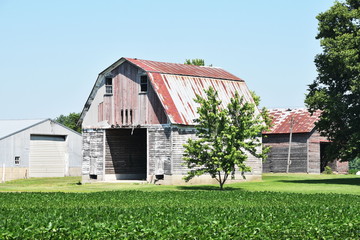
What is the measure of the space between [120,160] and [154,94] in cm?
791

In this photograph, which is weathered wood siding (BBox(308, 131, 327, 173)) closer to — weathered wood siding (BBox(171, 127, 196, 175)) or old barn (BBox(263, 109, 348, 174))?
old barn (BBox(263, 109, 348, 174))

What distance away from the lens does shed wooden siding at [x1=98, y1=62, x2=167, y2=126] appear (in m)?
55.7

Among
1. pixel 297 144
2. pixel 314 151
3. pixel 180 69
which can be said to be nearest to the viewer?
pixel 180 69

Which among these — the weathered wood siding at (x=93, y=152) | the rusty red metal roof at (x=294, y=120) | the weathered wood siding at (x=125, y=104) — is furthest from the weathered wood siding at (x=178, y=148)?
the rusty red metal roof at (x=294, y=120)

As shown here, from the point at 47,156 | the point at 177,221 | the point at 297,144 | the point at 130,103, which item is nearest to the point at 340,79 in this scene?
the point at 130,103

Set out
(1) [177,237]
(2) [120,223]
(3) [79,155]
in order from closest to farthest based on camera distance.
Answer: (1) [177,237], (2) [120,223], (3) [79,155]

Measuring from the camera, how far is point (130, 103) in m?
57.1

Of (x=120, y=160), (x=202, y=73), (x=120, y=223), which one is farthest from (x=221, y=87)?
(x=120, y=223)

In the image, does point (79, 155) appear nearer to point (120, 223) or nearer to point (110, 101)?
point (110, 101)

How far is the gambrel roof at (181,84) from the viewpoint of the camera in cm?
5506

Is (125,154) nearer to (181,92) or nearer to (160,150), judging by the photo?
(160,150)

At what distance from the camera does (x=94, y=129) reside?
5884cm

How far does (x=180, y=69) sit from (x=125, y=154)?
8.59 metres

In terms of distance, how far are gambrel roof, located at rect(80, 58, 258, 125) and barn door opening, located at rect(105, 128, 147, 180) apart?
3.63 meters
